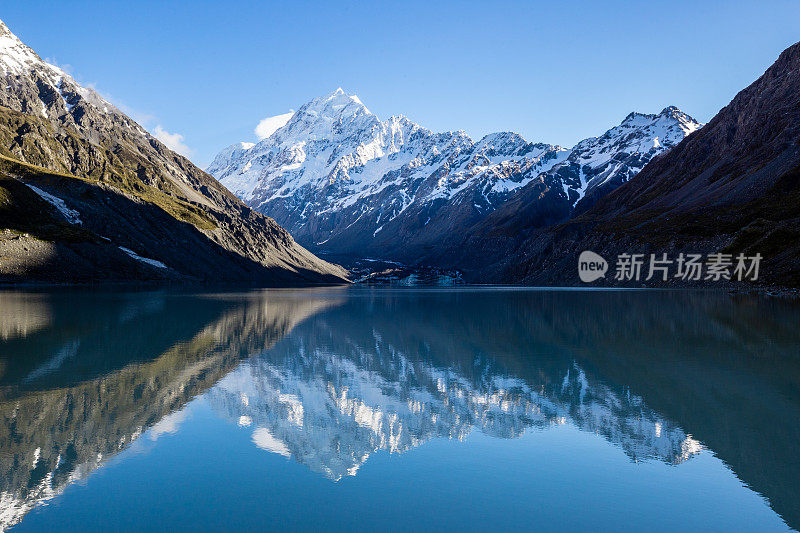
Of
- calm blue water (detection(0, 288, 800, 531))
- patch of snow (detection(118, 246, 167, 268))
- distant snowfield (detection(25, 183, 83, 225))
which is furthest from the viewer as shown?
patch of snow (detection(118, 246, 167, 268))

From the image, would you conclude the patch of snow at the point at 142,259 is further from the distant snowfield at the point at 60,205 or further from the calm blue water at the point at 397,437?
the calm blue water at the point at 397,437

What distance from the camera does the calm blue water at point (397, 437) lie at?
12.3 m

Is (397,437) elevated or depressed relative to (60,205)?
depressed

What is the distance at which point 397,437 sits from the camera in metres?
18.1

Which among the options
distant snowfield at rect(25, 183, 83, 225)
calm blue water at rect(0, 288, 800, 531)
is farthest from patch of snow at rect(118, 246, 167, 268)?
Answer: calm blue water at rect(0, 288, 800, 531)

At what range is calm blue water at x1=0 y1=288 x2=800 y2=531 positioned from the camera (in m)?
12.3

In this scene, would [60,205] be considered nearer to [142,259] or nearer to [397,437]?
[142,259]

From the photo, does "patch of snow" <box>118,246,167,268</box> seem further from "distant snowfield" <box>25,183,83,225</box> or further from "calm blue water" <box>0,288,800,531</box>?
"calm blue water" <box>0,288,800,531</box>

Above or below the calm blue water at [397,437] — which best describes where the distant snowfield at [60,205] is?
above

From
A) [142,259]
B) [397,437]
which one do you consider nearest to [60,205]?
[142,259]

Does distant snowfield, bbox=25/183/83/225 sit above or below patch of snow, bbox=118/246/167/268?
Answer: above

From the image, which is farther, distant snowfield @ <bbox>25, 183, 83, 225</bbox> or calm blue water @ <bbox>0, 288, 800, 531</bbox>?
distant snowfield @ <bbox>25, 183, 83, 225</bbox>

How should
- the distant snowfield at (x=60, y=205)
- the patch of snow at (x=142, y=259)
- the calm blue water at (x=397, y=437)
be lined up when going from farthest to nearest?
the patch of snow at (x=142, y=259)
the distant snowfield at (x=60, y=205)
the calm blue water at (x=397, y=437)

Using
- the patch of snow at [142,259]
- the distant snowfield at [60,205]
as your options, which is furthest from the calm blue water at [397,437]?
the distant snowfield at [60,205]
